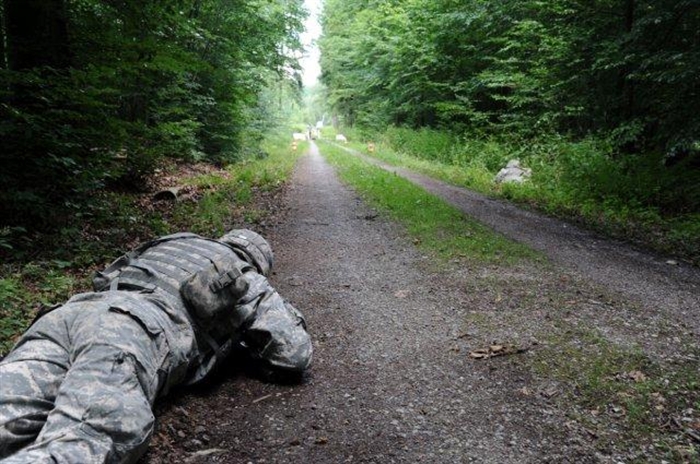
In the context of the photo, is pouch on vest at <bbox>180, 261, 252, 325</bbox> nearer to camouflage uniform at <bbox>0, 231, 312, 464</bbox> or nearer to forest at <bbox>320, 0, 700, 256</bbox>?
camouflage uniform at <bbox>0, 231, 312, 464</bbox>

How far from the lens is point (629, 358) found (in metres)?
3.50

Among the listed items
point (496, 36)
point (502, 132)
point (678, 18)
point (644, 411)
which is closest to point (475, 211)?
point (678, 18)

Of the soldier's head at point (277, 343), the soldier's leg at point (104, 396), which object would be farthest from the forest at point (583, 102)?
the soldier's leg at point (104, 396)

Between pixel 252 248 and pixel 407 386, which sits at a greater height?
pixel 252 248

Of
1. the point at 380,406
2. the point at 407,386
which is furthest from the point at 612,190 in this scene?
the point at 380,406

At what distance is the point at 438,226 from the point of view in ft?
26.0

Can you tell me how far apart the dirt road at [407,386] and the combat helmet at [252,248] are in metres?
0.77

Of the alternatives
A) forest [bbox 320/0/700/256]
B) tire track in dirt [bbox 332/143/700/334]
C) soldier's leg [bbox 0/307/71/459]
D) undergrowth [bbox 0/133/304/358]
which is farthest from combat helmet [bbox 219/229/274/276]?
forest [bbox 320/0/700/256]

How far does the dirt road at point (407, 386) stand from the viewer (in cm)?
261

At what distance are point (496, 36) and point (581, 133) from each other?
24.6 feet

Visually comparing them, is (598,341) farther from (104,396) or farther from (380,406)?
(104,396)

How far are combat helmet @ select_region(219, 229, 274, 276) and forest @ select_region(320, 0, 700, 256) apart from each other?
623cm

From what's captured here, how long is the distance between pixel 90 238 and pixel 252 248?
343 cm

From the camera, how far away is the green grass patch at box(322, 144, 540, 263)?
6.45 metres
